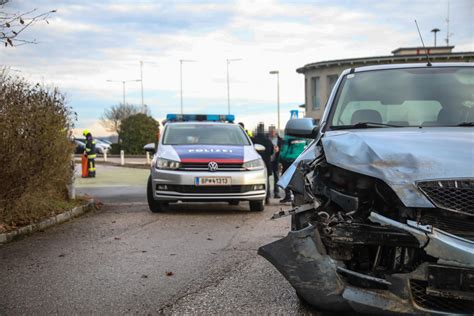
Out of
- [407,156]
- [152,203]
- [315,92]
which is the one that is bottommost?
[152,203]

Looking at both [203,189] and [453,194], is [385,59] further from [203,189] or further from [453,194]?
[453,194]

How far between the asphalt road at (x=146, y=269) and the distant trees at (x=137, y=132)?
31242mm

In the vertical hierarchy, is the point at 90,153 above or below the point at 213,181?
above

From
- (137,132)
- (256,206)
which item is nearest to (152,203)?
(256,206)

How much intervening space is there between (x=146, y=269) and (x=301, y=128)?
2.10 m

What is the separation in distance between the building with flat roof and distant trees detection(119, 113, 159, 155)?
12.7m

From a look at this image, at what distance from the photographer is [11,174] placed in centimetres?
697

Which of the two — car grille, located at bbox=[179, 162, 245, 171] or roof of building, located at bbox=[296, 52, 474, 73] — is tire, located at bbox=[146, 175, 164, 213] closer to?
car grille, located at bbox=[179, 162, 245, 171]

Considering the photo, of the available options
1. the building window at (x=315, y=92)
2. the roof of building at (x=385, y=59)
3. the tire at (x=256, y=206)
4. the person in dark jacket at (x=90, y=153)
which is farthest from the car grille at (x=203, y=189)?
the building window at (x=315, y=92)

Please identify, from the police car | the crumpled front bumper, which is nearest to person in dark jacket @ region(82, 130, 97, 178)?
the police car

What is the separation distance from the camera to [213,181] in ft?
29.1

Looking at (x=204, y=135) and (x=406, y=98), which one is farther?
(x=204, y=135)

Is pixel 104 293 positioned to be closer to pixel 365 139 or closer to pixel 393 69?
pixel 365 139

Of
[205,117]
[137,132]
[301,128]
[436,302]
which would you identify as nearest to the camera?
[436,302]
